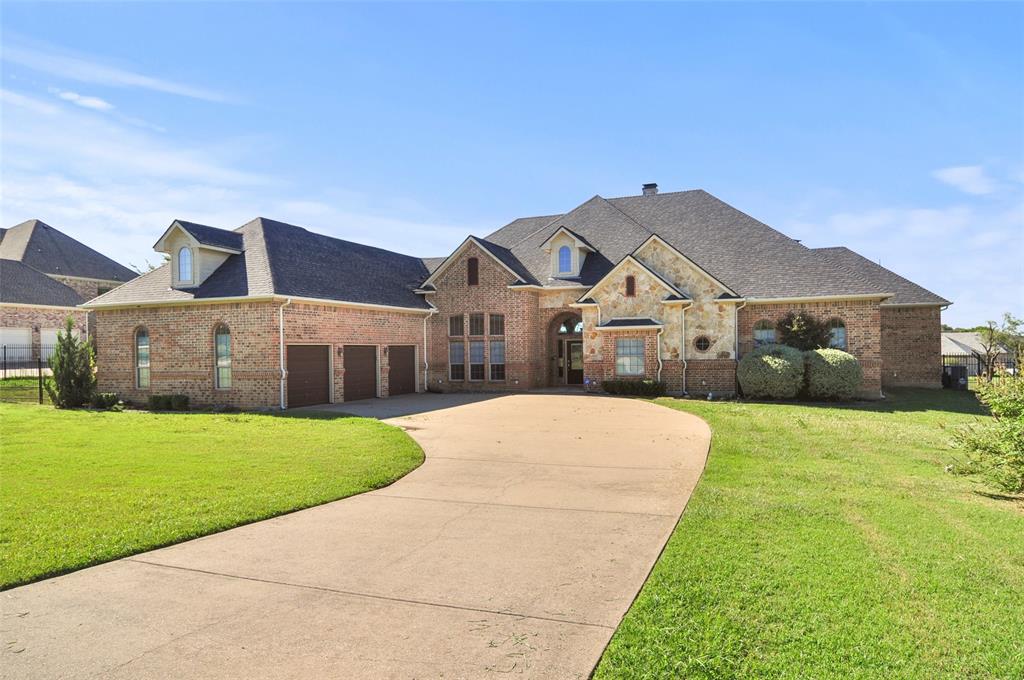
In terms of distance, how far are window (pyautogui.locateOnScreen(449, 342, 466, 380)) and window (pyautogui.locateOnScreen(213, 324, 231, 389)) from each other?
9.42 m

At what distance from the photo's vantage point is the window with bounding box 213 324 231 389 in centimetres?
2045

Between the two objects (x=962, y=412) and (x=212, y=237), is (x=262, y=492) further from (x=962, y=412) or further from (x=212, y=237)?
(x=962, y=412)

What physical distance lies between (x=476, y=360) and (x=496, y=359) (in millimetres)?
902

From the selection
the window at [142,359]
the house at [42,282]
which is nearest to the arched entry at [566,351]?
the window at [142,359]

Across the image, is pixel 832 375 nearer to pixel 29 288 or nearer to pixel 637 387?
pixel 637 387

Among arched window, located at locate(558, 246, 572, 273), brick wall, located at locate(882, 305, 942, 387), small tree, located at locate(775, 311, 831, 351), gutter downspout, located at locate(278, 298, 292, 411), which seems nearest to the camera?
gutter downspout, located at locate(278, 298, 292, 411)

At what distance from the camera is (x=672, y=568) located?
5.53 meters

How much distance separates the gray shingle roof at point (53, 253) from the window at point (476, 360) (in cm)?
3402

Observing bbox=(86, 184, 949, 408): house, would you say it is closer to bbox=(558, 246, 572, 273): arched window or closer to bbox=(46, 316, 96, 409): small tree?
bbox=(558, 246, 572, 273): arched window

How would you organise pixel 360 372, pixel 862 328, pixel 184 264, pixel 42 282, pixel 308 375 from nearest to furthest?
pixel 308 375 → pixel 184 264 → pixel 862 328 → pixel 360 372 → pixel 42 282

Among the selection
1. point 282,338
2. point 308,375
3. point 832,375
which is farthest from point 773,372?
point 282,338

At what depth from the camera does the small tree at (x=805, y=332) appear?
22.6 metres

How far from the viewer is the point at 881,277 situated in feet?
76.4

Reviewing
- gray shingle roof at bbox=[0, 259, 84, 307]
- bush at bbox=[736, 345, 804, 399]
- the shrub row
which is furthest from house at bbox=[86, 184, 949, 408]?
gray shingle roof at bbox=[0, 259, 84, 307]
